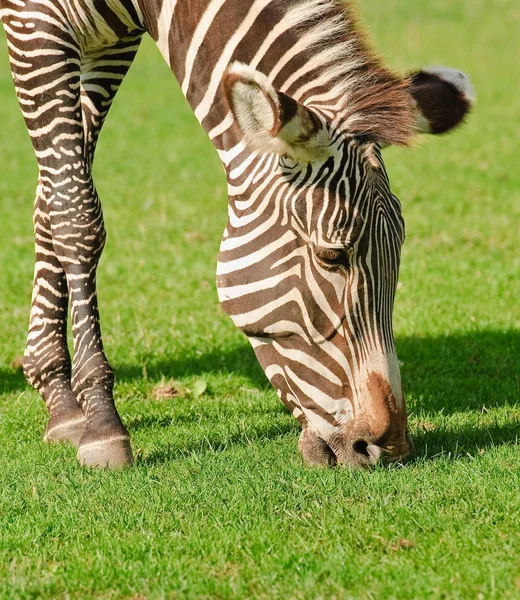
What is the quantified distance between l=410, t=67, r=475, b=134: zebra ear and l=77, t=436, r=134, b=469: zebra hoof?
2349 mm

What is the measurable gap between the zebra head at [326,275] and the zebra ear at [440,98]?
25cm

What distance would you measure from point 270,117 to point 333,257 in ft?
2.46

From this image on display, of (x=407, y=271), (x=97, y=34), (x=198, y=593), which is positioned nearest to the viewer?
(x=198, y=593)

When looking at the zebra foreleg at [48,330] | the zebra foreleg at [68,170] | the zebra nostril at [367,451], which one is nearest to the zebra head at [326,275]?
the zebra nostril at [367,451]

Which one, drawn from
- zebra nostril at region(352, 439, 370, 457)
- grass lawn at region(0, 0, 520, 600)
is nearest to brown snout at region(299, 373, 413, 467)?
zebra nostril at region(352, 439, 370, 457)

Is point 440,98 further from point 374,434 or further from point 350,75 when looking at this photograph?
point 374,434

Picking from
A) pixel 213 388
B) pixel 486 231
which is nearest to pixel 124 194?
pixel 486 231

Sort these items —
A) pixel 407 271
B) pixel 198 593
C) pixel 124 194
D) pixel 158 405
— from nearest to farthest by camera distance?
1. pixel 198 593
2. pixel 158 405
3. pixel 407 271
4. pixel 124 194

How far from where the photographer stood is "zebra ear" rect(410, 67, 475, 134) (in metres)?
5.36

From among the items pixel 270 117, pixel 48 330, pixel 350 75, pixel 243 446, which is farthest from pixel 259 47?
pixel 48 330

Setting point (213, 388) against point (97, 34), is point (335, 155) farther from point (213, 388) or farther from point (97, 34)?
point (213, 388)

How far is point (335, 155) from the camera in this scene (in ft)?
16.0

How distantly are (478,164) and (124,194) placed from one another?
17.2 ft

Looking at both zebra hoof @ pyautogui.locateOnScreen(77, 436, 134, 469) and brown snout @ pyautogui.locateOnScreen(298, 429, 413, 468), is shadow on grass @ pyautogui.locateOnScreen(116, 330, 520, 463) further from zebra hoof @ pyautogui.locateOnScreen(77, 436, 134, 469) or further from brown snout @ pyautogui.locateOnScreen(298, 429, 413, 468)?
brown snout @ pyautogui.locateOnScreen(298, 429, 413, 468)
